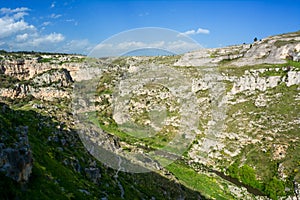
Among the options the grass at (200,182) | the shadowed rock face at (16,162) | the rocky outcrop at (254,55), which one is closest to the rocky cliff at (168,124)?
the shadowed rock face at (16,162)

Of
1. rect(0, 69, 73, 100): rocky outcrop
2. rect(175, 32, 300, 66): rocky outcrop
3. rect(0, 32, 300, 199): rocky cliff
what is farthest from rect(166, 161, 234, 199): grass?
rect(175, 32, 300, 66): rocky outcrop

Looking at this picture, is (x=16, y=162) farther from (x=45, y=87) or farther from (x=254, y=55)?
(x=254, y=55)

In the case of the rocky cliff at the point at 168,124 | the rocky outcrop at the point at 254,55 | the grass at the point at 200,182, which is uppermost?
the rocky outcrop at the point at 254,55

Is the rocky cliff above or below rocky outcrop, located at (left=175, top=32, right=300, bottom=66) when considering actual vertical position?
below

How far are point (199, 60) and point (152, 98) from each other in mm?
54762

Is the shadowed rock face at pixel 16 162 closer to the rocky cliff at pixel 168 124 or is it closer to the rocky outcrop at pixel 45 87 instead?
the rocky cliff at pixel 168 124

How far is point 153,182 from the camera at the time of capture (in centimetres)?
4747

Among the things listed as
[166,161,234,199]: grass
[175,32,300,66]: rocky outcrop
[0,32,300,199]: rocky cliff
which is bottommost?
[166,161,234,199]: grass

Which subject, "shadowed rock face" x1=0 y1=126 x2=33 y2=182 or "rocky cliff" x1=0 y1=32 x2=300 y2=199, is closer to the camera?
"shadowed rock face" x1=0 y1=126 x2=33 y2=182

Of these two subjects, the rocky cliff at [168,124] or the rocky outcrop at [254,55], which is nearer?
the rocky cliff at [168,124]

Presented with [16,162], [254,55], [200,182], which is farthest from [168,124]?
[254,55]

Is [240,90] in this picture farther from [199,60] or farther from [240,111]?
[199,60]

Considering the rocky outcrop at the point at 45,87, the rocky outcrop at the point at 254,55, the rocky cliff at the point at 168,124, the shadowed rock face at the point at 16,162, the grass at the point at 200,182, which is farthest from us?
the rocky outcrop at the point at 254,55

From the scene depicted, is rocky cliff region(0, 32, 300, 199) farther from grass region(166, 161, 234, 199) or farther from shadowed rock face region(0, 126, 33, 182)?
grass region(166, 161, 234, 199)
